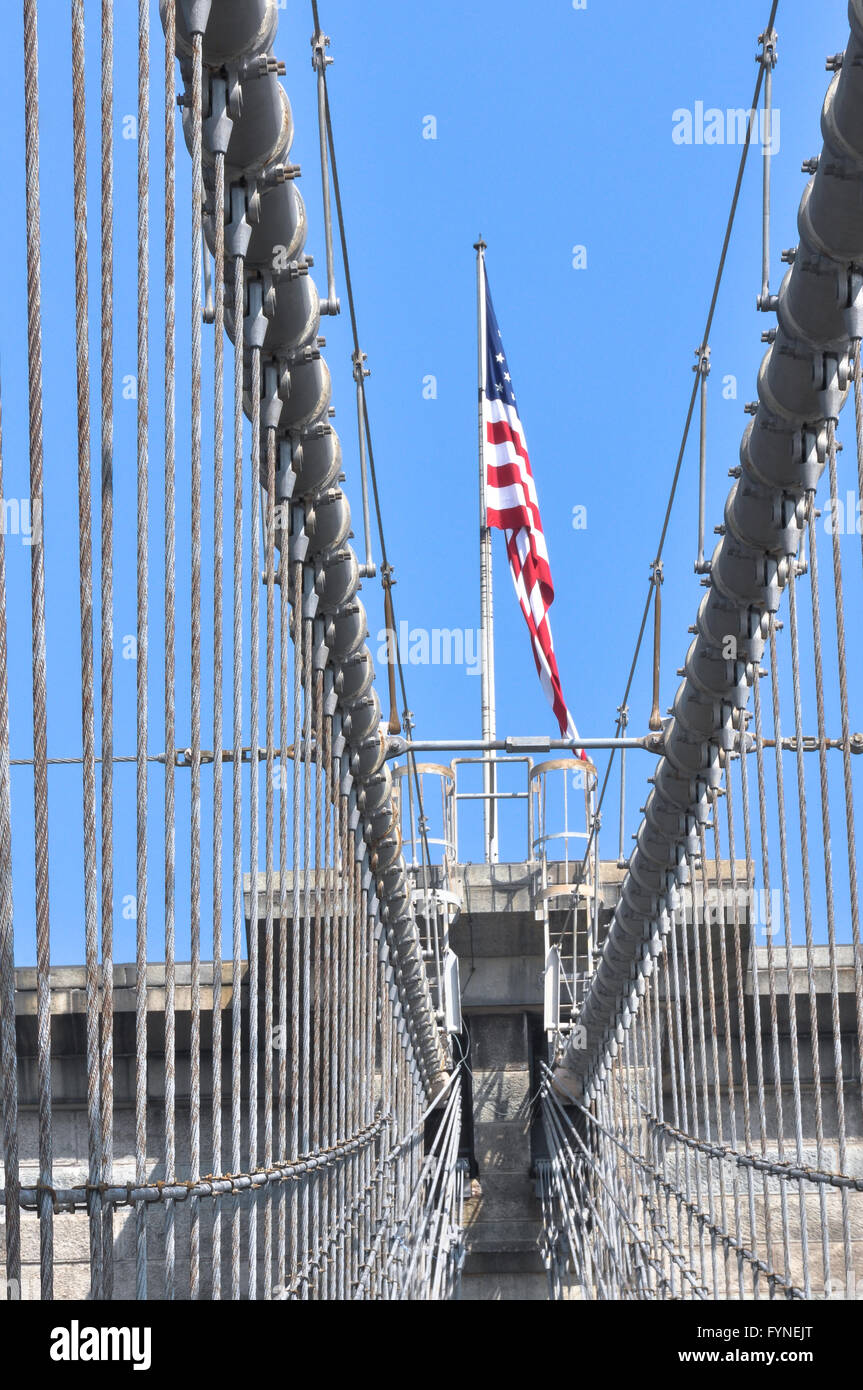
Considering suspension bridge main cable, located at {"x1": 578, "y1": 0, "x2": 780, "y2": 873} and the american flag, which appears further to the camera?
the american flag

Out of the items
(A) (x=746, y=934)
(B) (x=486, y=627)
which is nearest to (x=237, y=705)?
(A) (x=746, y=934)

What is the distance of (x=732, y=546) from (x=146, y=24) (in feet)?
13.4

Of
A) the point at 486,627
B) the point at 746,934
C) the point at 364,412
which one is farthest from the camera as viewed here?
the point at 486,627

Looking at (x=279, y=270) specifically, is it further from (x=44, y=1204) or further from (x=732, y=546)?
(x=44, y=1204)

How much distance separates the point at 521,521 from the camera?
19.8 metres

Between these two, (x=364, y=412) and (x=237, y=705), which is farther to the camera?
(x=364, y=412)

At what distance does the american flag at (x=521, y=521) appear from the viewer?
18.7 metres

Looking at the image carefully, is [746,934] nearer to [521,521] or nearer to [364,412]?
[521,521]

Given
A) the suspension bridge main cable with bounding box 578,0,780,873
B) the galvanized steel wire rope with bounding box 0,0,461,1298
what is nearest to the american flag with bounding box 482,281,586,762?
the suspension bridge main cable with bounding box 578,0,780,873

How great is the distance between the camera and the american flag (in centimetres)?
1873

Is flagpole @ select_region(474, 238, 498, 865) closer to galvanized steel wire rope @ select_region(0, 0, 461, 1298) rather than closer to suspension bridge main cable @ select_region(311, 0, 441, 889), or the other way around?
suspension bridge main cable @ select_region(311, 0, 441, 889)

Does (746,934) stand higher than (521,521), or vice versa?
(521,521)

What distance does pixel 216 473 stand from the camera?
6.35 metres

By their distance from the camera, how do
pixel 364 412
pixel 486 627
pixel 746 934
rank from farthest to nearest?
pixel 486 627 → pixel 746 934 → pixel 364 412
